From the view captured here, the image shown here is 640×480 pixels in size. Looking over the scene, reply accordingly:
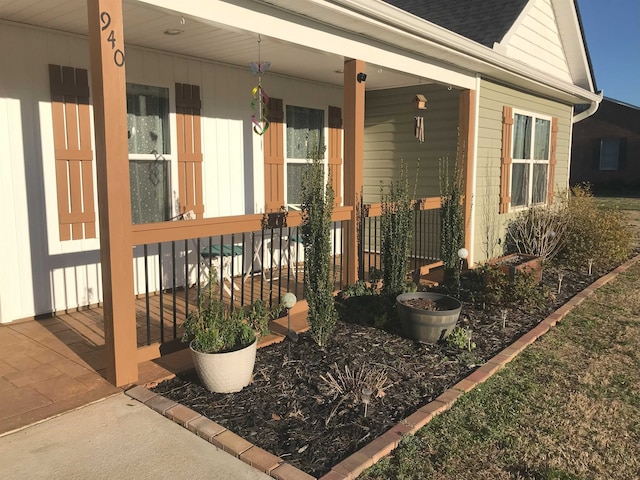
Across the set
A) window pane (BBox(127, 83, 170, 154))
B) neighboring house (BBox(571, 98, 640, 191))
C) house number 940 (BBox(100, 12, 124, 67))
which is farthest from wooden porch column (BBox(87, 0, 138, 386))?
neighboring house (BBox(571, 98, 640, 191))

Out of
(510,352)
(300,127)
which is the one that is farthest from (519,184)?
(510,352)

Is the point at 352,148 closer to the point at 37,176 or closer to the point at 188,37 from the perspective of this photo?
the point at 188,37

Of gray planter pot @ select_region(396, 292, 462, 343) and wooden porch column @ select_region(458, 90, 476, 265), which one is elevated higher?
wooden porch column @ select_region(458, 90, 476, 265)

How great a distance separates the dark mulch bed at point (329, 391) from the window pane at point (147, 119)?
102 inches

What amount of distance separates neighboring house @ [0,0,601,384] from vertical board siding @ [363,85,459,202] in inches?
0.8

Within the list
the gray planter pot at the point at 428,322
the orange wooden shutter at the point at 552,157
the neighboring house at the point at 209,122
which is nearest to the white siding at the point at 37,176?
the neighboring house at the point at 209,122

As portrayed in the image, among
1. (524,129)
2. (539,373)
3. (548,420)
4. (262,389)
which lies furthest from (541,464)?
(524,129)

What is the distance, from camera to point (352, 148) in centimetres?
494

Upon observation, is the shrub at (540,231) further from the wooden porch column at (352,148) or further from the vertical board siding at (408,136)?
the wooden porch column at (352,148)

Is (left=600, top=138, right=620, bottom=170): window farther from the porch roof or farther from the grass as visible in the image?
the grass

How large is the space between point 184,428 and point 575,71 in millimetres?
9818

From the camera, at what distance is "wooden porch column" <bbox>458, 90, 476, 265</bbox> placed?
6.67m

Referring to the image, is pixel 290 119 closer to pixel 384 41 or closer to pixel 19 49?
pixel 384 41

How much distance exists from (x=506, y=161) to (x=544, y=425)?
213 inches
